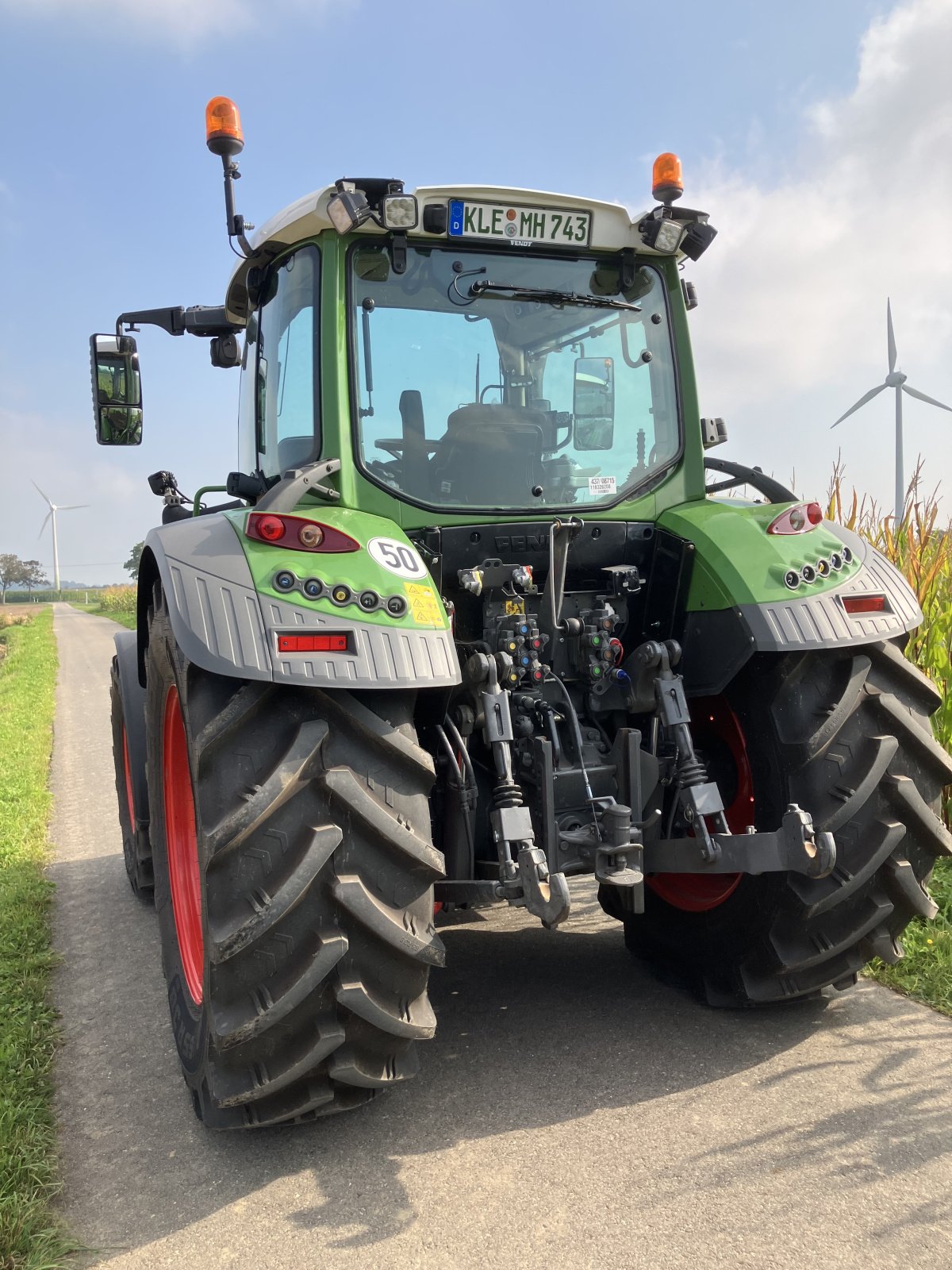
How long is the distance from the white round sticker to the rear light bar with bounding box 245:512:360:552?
0.06 m

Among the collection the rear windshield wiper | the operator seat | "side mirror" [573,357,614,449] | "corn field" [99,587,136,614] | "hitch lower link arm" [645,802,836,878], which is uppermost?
the rear windshield wiper

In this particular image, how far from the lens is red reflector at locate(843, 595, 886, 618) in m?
3.03

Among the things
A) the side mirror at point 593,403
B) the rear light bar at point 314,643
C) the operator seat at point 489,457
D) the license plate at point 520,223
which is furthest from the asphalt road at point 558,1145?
the license plate at point 520,223

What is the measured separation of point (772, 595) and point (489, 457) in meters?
0.98

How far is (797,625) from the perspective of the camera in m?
2.93

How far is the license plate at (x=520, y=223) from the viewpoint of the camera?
3156mm

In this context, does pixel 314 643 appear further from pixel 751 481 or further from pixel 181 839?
pixel 751 481

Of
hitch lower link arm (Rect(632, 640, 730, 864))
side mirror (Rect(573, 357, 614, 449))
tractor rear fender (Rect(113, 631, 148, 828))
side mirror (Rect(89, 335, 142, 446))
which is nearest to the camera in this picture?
hitch lower link arm (Rect(632, 640, 730, 864))

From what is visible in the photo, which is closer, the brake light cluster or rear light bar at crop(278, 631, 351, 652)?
rear light bar at crop(278, 631, 351, 652)

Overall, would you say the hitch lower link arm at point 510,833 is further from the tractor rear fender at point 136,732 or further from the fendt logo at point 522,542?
the tractor rear fender at point 136,732

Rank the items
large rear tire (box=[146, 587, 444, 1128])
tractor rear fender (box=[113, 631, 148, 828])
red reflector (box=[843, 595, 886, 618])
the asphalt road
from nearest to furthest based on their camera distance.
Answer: the asphalt road < large rear tire (box=[146, 587, 444, 1128]) < red reflector (box=[843, 595, 886, 618]) < tractor rear fender (box=[113, 631, 148, 828])

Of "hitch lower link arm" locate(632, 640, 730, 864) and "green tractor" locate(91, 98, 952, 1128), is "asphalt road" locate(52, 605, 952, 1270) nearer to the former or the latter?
"green tractor" locate(91, 98, 952, 1128)

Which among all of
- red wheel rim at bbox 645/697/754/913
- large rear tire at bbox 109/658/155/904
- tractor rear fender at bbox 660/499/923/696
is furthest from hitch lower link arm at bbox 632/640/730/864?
large rear tire at bbox 109/658/155/904

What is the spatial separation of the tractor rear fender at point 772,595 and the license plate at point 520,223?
3.36 feet
